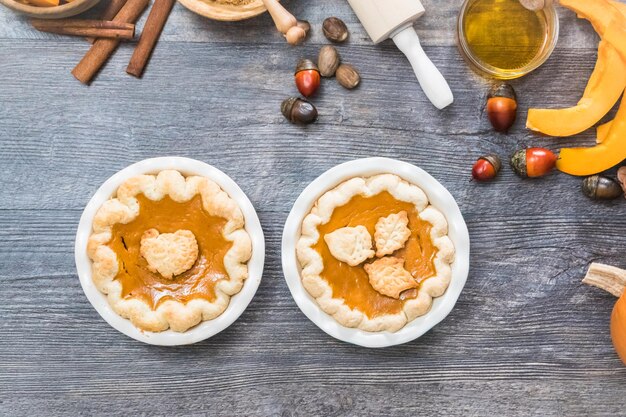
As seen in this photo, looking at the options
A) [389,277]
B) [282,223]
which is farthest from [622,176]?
[282,223]

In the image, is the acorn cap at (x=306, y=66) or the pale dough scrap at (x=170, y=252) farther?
the acorn cap at (x=306, y=66)

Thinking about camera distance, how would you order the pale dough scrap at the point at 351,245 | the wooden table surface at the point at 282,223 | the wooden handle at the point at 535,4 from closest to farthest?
the pale dough scrap at the point at 351,245, the wooden handle at the point at 535,4, the wooden table surface at the point at 282,223

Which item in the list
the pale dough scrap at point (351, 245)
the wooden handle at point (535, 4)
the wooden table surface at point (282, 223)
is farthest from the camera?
the wooden table surface at point (282, 223)

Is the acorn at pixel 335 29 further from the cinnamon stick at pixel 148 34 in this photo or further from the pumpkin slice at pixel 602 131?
the pumpkin slice at pixel 602 131

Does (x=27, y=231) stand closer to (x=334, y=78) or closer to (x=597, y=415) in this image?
(x=334, y=78)

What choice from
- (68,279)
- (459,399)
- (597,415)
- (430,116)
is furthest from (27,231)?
(597,415)

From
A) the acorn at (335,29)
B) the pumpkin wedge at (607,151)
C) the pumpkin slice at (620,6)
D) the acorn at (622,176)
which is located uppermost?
the pumpkin slice at (620,6)

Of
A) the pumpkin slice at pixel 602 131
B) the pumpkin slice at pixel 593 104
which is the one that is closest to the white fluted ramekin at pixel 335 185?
the pumpkin slice at pixel 593 104
